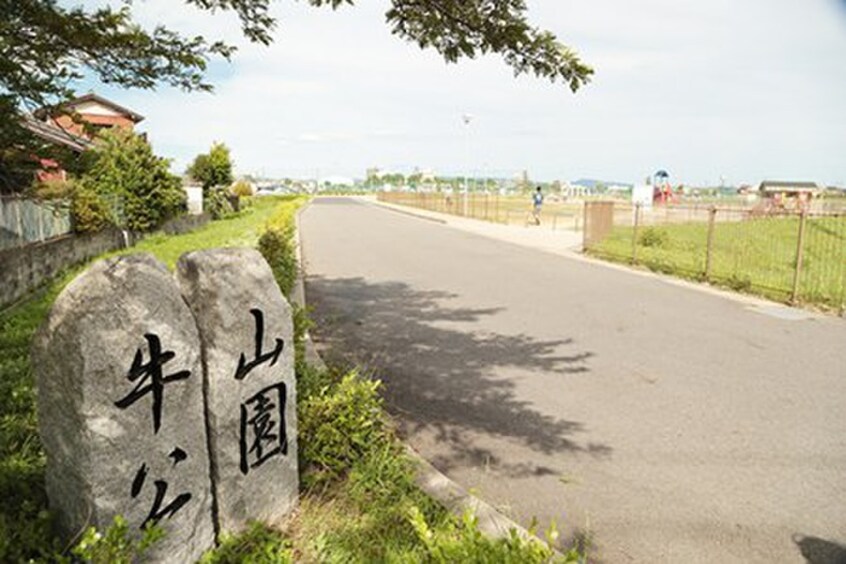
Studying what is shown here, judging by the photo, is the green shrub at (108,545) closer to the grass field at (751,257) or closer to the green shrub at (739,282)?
the grass field at (751,257)

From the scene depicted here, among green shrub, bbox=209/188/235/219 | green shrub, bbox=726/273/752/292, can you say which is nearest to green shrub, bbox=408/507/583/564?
green shrub, bbox=726/273/752/292

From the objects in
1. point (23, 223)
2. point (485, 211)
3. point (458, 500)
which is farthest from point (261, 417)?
point (485, 211)

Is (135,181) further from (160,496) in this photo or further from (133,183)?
(160,496)

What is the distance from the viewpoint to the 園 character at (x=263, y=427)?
2.78m

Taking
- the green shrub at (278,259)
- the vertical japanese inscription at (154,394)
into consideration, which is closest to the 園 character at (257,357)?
the vertical japanese inscription at (154,394)

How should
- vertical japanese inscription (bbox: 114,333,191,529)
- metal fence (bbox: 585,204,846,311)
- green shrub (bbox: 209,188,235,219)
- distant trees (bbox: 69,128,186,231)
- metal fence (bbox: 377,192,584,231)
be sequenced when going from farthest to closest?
metal fence (bbox: 377,192,584,231) < green shrub (bbox: 209,188,235,219) < distant trees (bbox: 69,128,186,231) < metal fence (bbox: 585,204,846,311) < vertical japanese inscription (bbox: 114,333,191,529)

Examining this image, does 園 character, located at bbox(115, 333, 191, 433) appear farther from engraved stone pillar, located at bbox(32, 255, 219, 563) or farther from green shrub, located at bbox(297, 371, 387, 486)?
green shrub, located at bbox(297, 371, 387, 486)

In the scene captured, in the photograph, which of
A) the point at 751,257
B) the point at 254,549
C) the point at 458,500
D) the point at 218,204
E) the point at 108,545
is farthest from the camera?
the point at 218,204

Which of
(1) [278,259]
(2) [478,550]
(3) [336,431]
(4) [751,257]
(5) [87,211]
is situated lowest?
(3) [336,431]

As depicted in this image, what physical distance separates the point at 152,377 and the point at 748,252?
13.1m

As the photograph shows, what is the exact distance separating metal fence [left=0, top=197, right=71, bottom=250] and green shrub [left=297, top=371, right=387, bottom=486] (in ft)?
21.9

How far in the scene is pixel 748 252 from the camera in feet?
40.9

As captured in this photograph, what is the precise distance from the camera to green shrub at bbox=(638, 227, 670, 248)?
52.7ft

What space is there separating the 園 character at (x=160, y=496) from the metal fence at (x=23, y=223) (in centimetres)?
717
